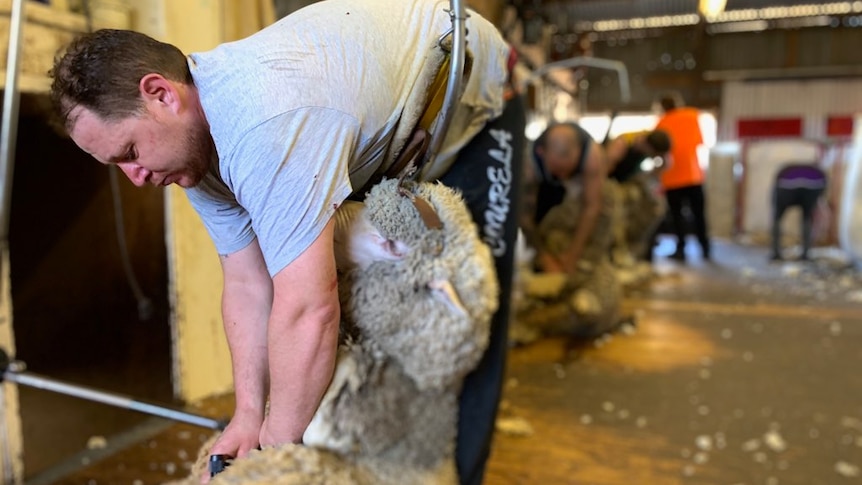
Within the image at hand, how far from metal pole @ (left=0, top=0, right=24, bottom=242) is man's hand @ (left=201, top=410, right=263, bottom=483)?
2.33 ft

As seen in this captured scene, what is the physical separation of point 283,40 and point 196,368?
1624 mm

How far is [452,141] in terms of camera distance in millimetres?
1080

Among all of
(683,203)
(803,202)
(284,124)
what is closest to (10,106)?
(284,124)

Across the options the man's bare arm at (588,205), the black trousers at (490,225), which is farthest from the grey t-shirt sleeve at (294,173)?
the man's bare arm at (588,205)

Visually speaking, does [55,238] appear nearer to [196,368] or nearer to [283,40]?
[196,368]

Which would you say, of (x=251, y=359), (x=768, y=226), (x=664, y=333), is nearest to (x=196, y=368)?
(x=251, y=359)

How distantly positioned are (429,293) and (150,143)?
372mm

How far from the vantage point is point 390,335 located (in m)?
0.86

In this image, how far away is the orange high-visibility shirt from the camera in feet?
16.3

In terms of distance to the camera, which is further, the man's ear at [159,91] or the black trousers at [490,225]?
the black trousers at [490,225]

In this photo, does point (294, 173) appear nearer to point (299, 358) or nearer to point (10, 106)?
point (299, 358)

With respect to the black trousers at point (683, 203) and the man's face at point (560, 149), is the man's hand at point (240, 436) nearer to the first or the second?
the man's face at point (560, 149)

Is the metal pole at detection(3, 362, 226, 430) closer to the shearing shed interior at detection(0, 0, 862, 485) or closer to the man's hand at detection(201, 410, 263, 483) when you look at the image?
the shearing shed interior at detection(0, 0, 862, 485)

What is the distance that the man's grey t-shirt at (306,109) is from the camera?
2.09 ft
